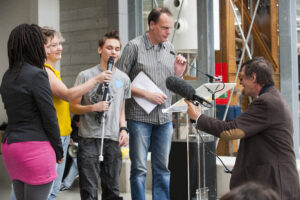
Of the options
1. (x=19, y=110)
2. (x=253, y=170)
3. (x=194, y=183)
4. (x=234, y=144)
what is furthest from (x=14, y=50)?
(x=234, y=144)

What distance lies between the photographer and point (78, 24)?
20.7 feet

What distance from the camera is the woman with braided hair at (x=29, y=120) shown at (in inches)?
89.4

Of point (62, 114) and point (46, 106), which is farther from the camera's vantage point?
point (62, 114)

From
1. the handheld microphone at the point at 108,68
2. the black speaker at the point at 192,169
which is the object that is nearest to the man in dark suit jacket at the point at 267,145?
the black speaker at the point at 192,169

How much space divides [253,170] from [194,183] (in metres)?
0.94

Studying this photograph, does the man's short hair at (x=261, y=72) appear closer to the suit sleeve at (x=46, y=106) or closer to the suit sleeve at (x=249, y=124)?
the suit sleeve at (x=249, y=124)

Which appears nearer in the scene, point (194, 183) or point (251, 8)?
point (194, 183)

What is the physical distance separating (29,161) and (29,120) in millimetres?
189

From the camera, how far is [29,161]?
2.27 metres

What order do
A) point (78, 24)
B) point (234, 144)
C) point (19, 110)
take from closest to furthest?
1. point (19, 110)
2. point (234, 144)
3. point (78, 24)

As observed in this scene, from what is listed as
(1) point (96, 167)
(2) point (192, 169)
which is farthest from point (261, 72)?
(1) point (96, 167)

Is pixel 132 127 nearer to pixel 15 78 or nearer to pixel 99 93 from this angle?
pixel 99 93

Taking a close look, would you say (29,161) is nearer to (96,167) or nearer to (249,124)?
(96,167)

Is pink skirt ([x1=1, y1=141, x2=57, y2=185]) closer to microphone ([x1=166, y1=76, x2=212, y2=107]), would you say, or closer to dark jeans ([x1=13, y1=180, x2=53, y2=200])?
dark jeans ([x1=13, y1=180, x2=53, y2=200])
